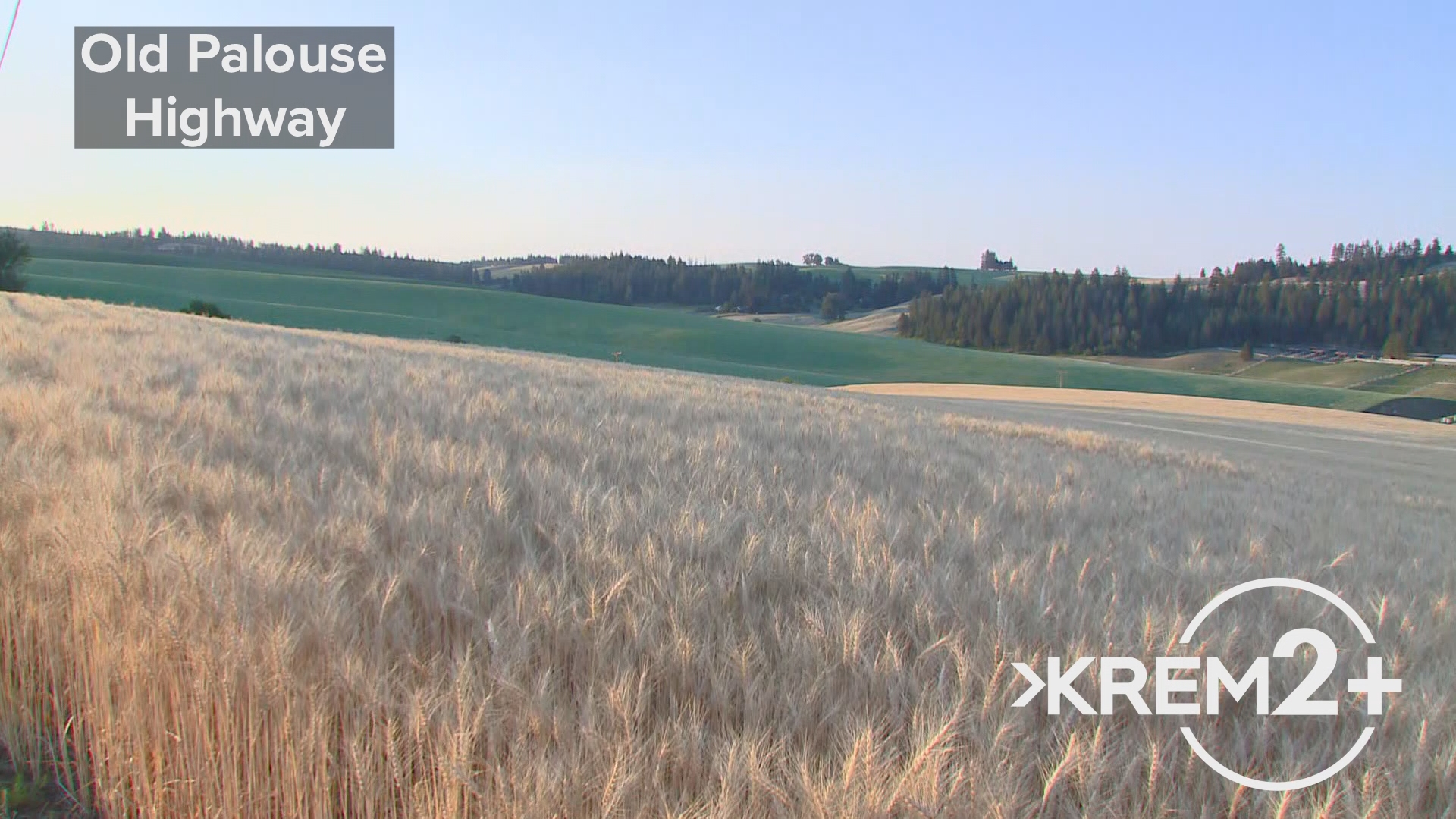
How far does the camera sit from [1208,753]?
1.95 meters

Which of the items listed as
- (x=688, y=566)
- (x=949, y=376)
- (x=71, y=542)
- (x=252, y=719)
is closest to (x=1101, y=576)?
(x=688, y=566)

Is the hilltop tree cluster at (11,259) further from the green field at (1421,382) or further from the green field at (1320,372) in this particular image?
the green field at (1421,382)

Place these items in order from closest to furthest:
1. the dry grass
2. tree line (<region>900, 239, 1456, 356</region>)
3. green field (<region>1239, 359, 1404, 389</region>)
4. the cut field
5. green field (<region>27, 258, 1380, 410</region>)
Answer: the dry grass
green field (<region>27, 258, 1380, 410</region>)
green field (<region>1239, 359, 1404, 389</region>)
the cut field
tree line (<region>900, 239, 1456, 356</region>)

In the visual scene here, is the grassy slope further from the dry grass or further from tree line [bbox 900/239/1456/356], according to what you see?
the dry grass

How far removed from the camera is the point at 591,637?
7.29ft

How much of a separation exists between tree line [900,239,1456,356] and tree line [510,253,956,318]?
2838 centimetres

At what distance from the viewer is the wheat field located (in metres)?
1.68

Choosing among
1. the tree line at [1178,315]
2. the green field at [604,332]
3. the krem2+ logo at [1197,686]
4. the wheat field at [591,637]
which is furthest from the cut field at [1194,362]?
the krem2+ logo at [1197,686]

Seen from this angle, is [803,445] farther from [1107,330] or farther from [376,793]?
[1107,330]

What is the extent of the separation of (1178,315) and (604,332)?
88.3 meters

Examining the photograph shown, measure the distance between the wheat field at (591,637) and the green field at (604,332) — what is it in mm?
55605

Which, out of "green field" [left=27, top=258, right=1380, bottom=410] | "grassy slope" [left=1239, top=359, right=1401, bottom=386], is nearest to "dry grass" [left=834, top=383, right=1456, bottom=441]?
"green field" [left=27, top=258, right=1380, bottom=410]

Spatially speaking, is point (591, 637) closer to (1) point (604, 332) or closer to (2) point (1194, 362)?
(1) point (604, 332)

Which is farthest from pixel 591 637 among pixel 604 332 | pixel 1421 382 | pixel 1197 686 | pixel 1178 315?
pixel 1178 315
